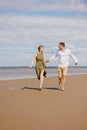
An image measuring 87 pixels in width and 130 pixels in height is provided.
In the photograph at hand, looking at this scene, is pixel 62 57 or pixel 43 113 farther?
pixel 62 57

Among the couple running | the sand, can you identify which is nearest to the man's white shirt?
the couple running

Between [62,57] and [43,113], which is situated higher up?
[62,57]

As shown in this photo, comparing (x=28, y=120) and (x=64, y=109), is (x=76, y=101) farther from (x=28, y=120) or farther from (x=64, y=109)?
(x=28, y=120)

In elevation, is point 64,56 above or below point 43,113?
above

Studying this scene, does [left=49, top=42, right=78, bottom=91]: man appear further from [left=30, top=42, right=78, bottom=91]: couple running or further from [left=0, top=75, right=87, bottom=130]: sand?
[left=0, top=75, right=87, bottom=130]: sand

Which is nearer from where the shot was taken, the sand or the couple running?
the sand

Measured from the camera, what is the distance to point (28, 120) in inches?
311

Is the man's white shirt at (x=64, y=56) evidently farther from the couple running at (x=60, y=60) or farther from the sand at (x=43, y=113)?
the sand at (x=43, y=113)

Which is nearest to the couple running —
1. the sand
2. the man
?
the man

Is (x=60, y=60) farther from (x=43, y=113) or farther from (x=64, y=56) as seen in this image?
(x=43, y=113)

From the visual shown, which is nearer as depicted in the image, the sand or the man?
the sand

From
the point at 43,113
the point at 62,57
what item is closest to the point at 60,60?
the point at 62,57

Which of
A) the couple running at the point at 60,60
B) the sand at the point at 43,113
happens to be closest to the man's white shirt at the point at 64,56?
the couple running at the point at 60,60

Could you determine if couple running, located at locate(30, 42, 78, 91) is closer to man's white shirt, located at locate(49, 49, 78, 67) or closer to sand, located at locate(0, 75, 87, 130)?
man's white shirt, located at locate(49, 49, 78, 67)
